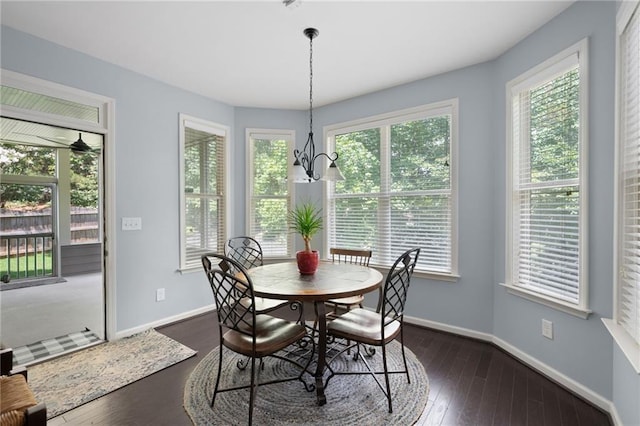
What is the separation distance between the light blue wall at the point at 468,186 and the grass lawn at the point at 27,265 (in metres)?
4.38

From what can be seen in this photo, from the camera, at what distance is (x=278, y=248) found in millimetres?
4324

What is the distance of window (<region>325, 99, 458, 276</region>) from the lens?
323 cm

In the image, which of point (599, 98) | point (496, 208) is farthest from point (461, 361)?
point (599, 98)

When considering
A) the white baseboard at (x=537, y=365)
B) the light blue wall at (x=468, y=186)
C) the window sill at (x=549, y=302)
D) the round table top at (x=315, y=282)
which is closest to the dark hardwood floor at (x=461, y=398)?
the white baseboard at (x=537, y=365)

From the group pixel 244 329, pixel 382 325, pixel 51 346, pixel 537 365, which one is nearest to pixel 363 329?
pixel 382 325

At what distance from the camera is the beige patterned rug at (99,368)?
2102 mm

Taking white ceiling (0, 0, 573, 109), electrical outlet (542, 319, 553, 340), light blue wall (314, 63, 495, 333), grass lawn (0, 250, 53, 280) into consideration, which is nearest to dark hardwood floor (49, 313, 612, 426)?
electrical outlet (542, 319, 553, 340)

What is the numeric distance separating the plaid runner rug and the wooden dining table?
203 centimetres

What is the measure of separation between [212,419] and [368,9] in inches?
116

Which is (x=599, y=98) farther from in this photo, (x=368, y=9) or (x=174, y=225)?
(x=174, y=225)

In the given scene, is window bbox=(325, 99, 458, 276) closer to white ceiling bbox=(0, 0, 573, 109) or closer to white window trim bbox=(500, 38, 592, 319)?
white ceiling bbox=(0, 0, 573, 109)

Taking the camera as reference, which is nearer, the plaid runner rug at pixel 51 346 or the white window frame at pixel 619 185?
the white window frame at pixel 619 185

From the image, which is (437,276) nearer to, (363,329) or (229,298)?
(363,329)

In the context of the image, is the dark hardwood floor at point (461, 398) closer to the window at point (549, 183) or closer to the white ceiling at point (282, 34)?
the window at point (549, 183)
